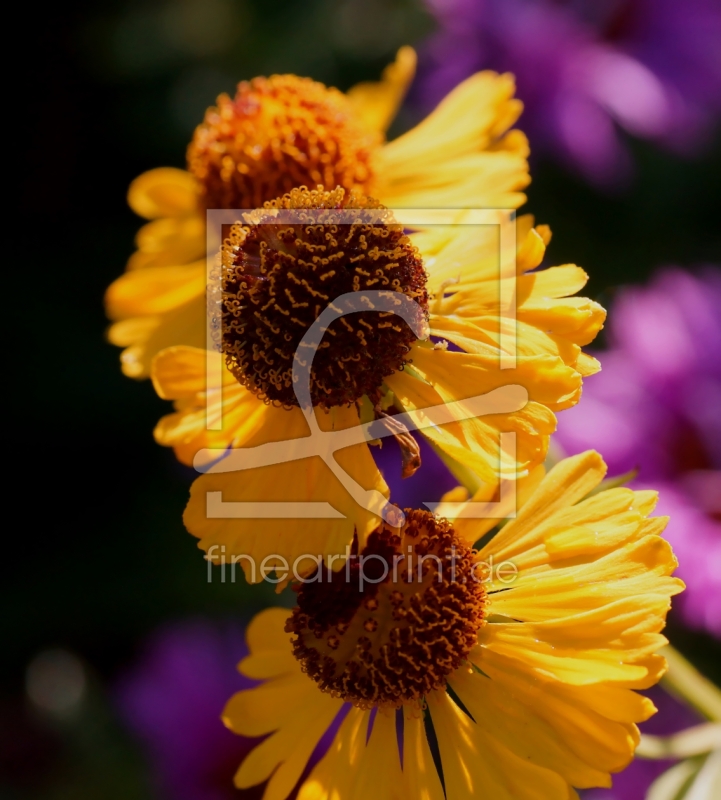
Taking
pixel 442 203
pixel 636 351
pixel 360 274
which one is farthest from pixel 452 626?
pixel 636 351

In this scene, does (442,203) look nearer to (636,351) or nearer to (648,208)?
(636,351)

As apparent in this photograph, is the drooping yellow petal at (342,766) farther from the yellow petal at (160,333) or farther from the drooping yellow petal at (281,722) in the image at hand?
→ the yellow petal at (160,333)

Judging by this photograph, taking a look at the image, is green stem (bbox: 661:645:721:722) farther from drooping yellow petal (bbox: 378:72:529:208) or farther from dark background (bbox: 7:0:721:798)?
dark background (bbox: 7:0:721:798)

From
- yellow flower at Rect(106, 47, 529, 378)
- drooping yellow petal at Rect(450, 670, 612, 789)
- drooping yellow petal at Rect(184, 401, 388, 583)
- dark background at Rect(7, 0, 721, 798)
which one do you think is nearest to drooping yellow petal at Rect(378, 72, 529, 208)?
yellow flower at Rect(106, 47, 529, 378)

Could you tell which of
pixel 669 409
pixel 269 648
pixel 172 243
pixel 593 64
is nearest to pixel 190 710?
pixel 269 648

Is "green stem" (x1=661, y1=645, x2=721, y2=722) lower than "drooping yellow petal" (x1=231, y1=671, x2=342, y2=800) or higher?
higher
